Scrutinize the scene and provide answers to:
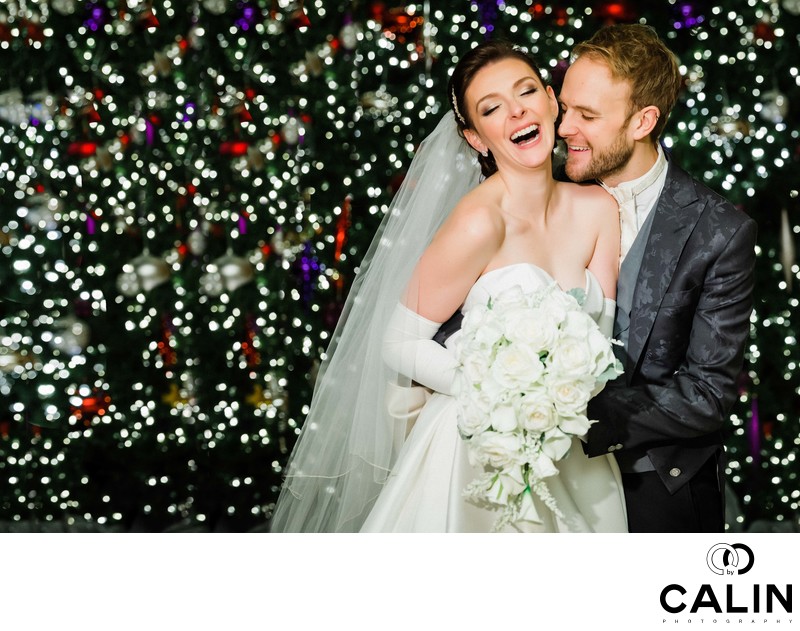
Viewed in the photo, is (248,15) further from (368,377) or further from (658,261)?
(658,261)

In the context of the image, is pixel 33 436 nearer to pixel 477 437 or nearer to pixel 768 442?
pixel 477 437

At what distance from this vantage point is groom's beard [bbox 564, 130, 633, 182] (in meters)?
2.41

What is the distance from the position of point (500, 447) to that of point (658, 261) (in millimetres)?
848

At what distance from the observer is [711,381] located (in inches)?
88.9

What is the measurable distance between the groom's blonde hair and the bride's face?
0.28 meters

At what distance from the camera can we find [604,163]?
7.95ft

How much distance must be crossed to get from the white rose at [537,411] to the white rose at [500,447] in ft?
0.15

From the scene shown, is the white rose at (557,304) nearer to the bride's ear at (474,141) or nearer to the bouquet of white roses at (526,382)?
the bouquet of white roses at (526,382)

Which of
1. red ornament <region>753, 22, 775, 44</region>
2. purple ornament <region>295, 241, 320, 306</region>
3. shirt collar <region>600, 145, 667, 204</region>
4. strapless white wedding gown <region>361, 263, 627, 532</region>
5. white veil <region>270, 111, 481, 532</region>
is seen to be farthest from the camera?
purple ornament <region>295, 241, 320, 306</region>

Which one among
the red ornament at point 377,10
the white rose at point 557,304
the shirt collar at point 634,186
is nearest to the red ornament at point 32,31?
the red ornament at point 377,10

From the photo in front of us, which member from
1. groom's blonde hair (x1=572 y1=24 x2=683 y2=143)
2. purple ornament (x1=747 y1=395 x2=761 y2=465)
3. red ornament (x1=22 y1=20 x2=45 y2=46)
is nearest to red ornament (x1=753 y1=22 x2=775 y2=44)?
purple ornament (x1=747 y1=395 x2=761 y2=465)

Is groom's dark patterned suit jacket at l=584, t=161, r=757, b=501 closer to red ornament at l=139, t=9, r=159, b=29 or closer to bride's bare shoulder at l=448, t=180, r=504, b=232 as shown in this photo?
bride's bare shoulder at l=448, t=180, r=504, b=232
